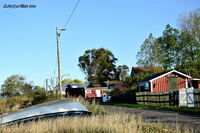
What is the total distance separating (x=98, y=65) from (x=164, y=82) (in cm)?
3895

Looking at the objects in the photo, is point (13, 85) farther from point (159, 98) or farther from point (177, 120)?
point (177, 120)

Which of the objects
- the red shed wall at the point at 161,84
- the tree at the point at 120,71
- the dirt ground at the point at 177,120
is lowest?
the dirt ground at the point at 177,120

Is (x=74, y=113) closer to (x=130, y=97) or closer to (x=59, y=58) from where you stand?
(x=59, y=58)

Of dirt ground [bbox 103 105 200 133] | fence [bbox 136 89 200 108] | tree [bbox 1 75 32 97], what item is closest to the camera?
dirt ground [bbox 103 105 200 133]

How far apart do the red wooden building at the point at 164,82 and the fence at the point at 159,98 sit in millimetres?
5872

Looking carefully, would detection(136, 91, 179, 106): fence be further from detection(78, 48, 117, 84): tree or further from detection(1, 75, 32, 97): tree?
detection(78, 48, 117, 84): tree

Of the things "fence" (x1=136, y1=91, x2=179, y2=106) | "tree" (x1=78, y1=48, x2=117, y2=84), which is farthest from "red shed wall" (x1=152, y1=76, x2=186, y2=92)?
"tree" (x1=78, y1=48, x2=117, y2=84)

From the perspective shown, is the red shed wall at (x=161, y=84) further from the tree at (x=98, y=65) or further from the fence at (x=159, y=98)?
the tree at (x=98, y=65)

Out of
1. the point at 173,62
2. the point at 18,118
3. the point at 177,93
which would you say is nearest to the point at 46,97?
the point at 177,93

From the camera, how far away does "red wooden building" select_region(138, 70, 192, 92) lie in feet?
101

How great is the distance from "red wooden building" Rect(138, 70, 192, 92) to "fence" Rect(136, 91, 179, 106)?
587 cm

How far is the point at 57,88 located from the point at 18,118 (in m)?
17.4

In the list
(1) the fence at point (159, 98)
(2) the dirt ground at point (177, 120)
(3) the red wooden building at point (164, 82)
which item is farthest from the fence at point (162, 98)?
(3) the red wooden building at point (164, 82)

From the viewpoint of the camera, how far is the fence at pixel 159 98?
20.1 meters
